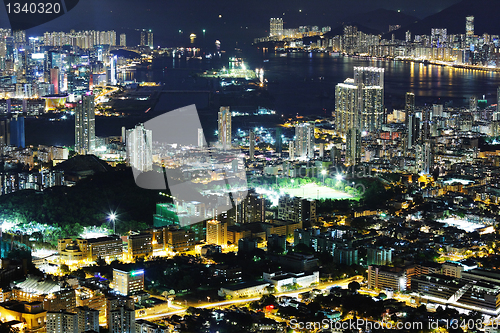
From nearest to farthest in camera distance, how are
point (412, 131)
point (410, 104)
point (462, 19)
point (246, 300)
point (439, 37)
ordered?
point (246, 300), point (412, 131), point (410, 104), point (439, 37), point (462, 19)

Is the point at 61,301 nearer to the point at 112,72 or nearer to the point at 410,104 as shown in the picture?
the point at 410,104

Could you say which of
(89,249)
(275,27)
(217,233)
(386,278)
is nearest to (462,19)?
(275,27)

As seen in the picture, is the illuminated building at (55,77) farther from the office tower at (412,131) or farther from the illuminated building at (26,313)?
the illuminated building at (26,313)

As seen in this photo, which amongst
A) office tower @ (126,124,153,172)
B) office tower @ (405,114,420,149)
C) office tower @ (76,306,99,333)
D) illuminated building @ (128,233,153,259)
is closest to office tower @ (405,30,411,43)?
office tower @ (405,114,420,149)

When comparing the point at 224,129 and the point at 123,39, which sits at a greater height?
the point at 123,39

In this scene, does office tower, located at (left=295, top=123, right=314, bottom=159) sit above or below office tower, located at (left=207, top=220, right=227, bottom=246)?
above

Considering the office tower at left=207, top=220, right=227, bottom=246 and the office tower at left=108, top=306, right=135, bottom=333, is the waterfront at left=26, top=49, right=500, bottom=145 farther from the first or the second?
the office tower at left=108, top=306, right=135, bottom=333

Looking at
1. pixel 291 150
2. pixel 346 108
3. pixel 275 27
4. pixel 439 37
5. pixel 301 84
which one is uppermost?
pixel 275 27
